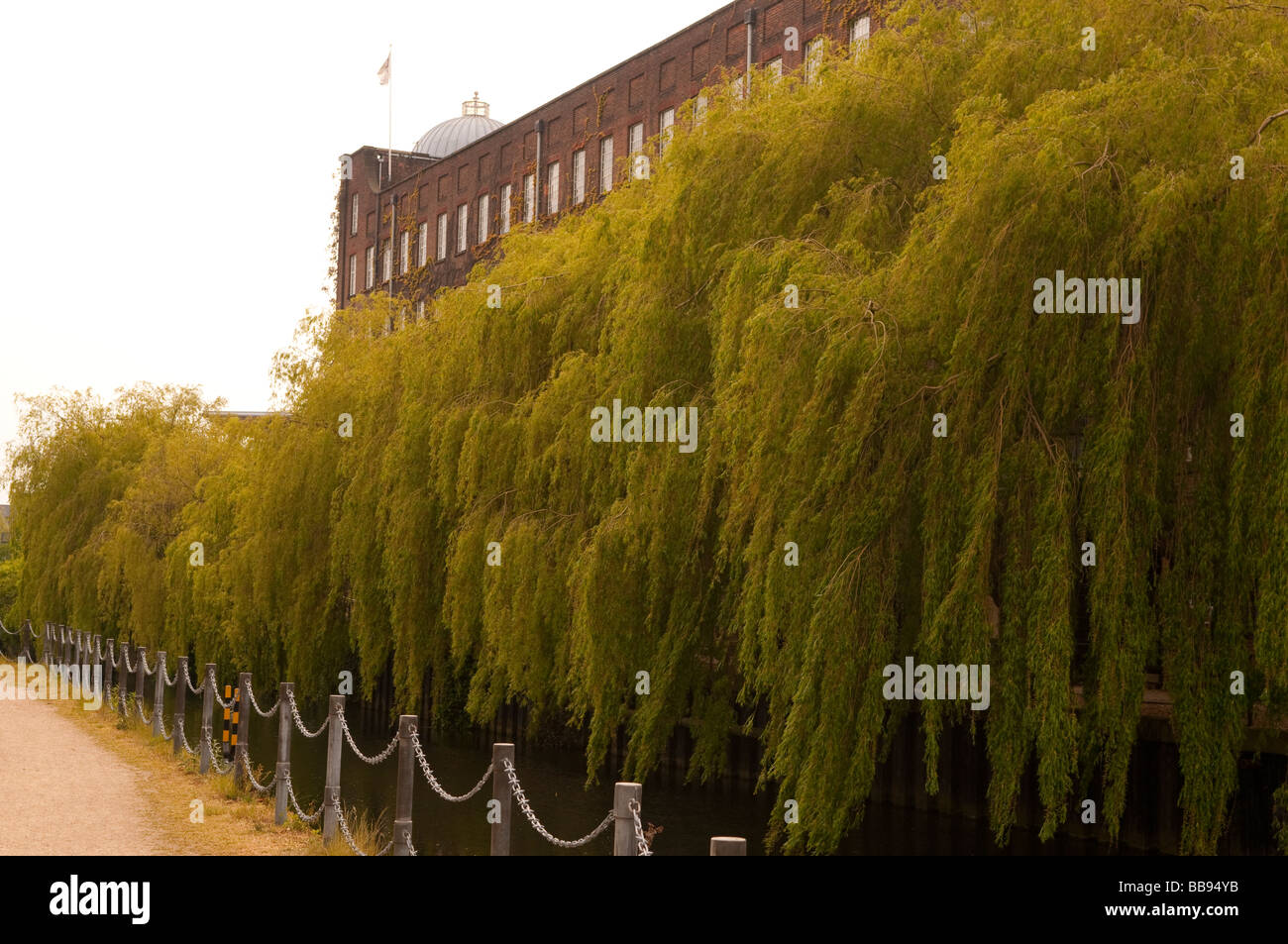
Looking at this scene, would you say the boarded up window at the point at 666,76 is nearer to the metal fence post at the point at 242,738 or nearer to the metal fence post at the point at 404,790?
the metal fence post at the point at 242,738

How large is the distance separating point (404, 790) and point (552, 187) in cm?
3898

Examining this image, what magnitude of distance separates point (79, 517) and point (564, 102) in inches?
800

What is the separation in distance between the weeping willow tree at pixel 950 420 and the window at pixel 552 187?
30.7 metres

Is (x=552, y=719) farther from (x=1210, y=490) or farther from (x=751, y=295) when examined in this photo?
(x=1210, y=490)

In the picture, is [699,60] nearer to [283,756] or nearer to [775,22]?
[775,22]

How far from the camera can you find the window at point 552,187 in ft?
158

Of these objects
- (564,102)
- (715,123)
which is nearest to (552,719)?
(715,123)

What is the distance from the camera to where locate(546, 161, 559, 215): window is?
4822 cm

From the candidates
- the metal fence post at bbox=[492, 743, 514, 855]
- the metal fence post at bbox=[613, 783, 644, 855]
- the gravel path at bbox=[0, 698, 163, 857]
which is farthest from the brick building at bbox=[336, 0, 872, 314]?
the metal fence post at bbox=[613, 783, 644, 855]

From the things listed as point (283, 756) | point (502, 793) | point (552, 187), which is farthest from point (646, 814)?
point (552, 187)

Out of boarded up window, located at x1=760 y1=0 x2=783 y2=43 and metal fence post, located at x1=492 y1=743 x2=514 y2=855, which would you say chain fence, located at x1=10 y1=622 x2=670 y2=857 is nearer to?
metal fence post, located at x1=492 y1=743 x2=514 y2=855

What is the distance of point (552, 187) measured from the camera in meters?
48.5

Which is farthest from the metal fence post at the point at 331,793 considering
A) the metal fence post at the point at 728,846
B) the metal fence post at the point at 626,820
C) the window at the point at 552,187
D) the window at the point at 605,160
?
the window at the point at 552,187

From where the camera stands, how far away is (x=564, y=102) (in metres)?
48.1
